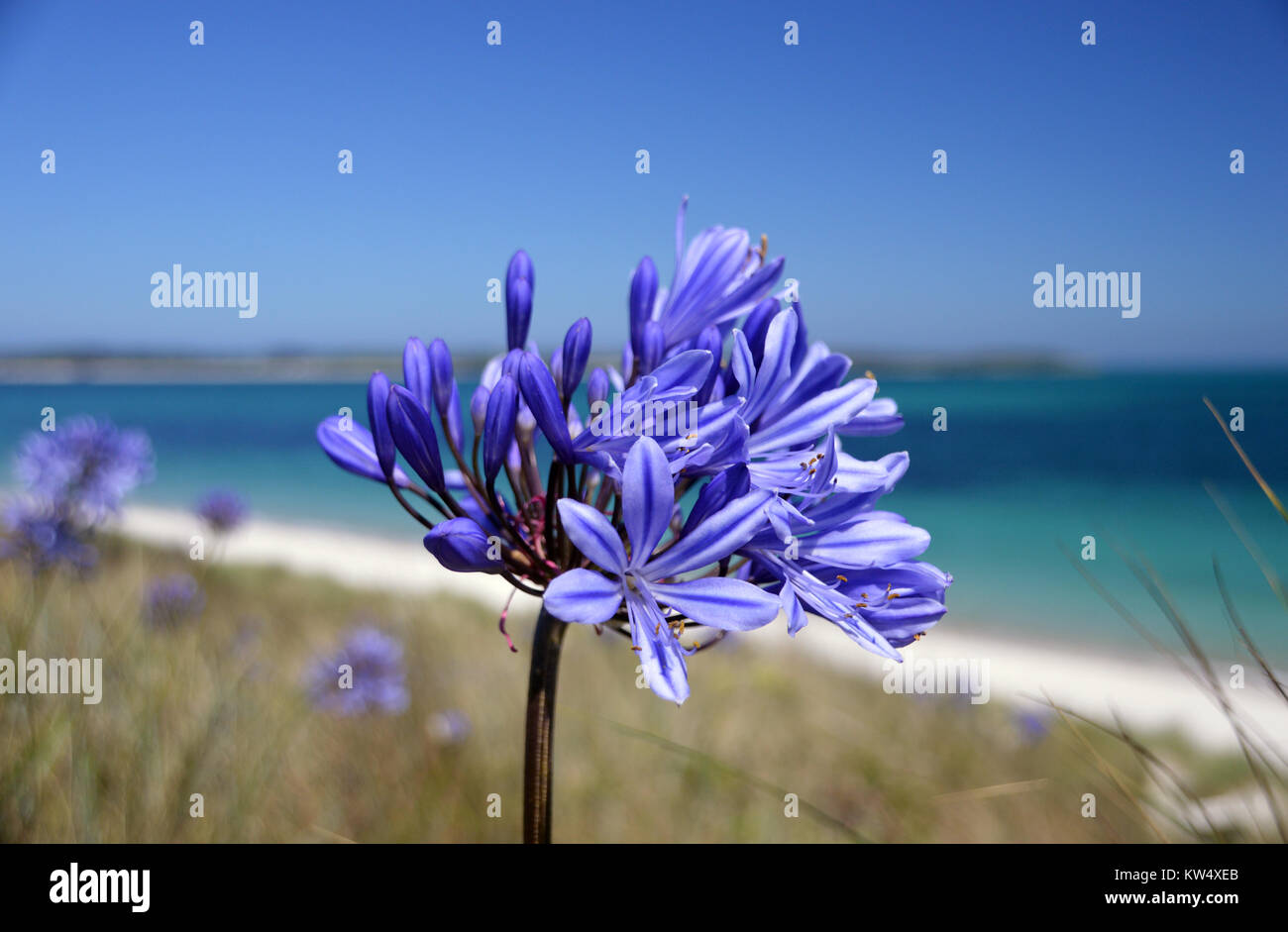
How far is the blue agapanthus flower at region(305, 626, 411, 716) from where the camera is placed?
513cm

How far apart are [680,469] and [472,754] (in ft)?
13.2

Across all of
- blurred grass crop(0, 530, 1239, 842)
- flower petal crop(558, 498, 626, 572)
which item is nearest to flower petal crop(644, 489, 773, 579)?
flower petal crop(558, 498, 626, 572)

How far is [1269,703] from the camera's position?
471 inches

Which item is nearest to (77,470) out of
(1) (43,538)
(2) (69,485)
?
(2) (69,485)

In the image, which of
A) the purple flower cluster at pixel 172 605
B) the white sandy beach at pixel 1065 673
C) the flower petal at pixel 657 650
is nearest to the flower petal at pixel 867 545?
the flower petal at pixel 657 650

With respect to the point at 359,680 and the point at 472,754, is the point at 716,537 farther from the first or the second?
the point at 359,680

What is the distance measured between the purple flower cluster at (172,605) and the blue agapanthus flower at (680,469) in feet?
13.4

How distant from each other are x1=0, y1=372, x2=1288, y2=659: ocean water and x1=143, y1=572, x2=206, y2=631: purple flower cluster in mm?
5206

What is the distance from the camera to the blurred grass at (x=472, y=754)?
124 inches

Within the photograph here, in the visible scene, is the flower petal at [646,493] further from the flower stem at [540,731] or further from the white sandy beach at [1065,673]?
the white sandy beach at [1065,673]

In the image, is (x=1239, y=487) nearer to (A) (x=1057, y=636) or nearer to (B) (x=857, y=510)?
(A) (x=1057, y=636)

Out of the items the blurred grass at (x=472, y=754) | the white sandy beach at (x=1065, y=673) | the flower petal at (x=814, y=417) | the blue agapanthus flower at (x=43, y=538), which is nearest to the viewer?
the flower petal at (x=814, y=417)

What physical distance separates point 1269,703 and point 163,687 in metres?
14.6

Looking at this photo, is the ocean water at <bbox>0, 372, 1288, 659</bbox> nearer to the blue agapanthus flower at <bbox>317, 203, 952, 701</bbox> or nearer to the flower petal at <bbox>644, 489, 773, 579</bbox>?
the blue agapanthus flower at <bbox>317, 203, 952, 701</bbox>
